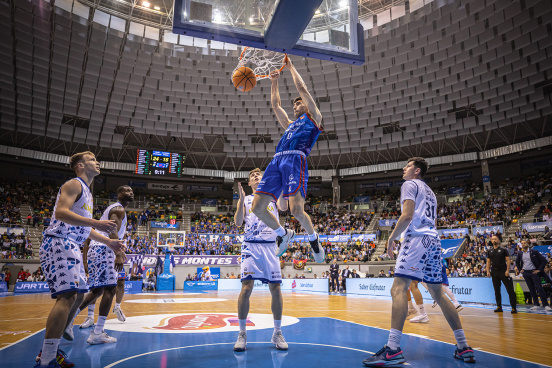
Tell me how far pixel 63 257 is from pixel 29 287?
67.1 ft

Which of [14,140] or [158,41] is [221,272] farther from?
[14,140]

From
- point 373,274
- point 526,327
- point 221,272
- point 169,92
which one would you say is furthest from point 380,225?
point 526,327

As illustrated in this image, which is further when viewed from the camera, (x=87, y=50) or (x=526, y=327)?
(x=87, y=50)

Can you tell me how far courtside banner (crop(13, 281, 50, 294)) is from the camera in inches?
758

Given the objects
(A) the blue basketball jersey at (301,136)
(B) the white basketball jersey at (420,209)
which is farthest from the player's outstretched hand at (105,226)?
(B) the white basketball jersey at (420,209)

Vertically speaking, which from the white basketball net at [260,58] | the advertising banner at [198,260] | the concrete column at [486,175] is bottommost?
the advertising banner at [198,260]

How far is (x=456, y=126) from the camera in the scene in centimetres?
2770

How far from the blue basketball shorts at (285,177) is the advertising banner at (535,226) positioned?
2267 cm

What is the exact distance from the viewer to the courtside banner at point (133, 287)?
20.3m

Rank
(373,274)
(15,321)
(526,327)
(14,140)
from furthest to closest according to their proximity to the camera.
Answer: (14,140) → (373,274) → (15,321) → (526,327)

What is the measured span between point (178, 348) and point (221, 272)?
937 inches

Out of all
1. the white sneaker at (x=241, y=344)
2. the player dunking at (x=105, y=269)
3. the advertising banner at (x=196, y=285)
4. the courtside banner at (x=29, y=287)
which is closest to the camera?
the white sneaker at (x=241, y=344)

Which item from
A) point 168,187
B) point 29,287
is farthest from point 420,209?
point 168,187

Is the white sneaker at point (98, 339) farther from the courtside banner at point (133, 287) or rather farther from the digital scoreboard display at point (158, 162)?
the digital scoreboard display at point (158, 162)
